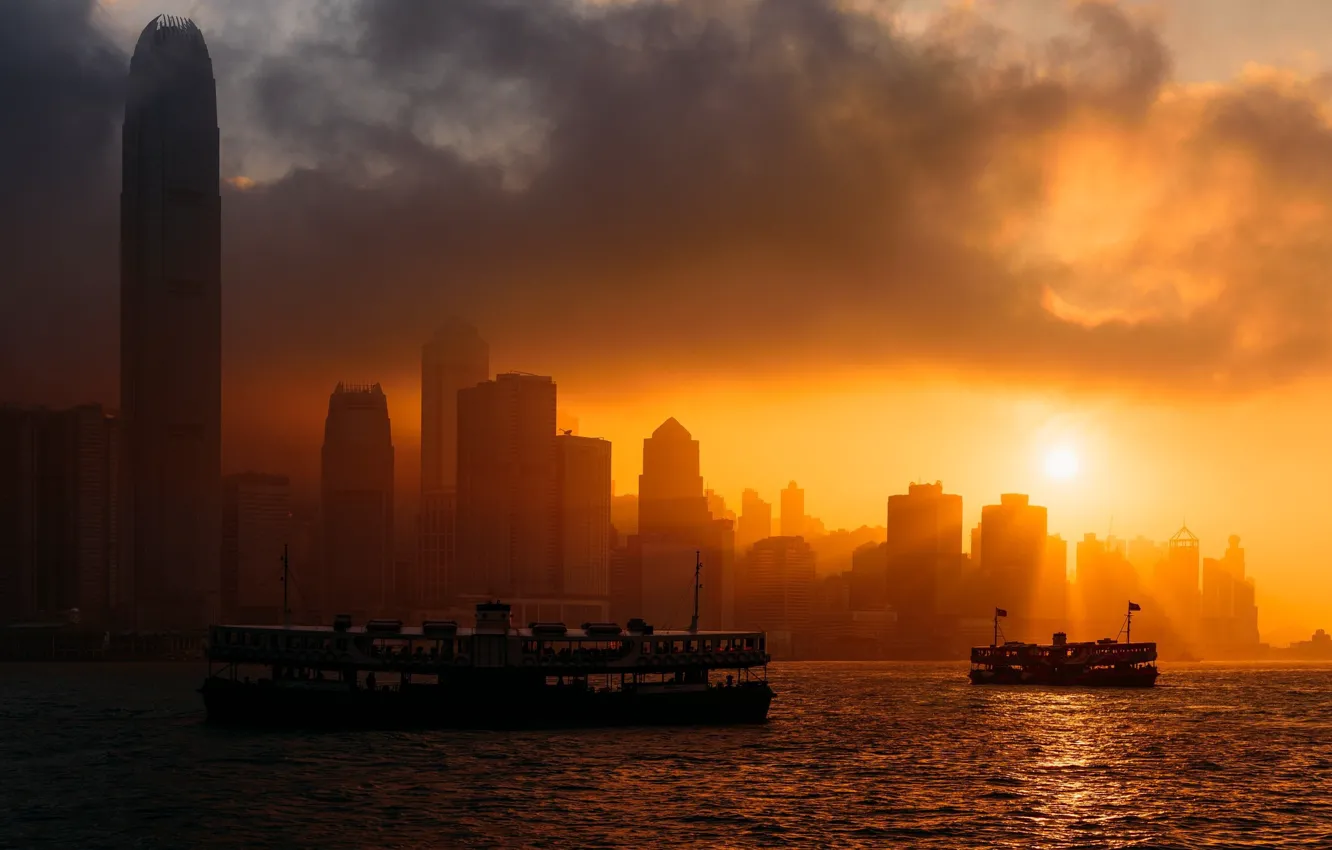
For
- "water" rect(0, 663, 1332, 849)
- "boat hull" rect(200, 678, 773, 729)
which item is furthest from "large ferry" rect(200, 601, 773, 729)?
"water" rect(0, 663, 1332, 849)

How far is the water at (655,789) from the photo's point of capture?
89.1 metres

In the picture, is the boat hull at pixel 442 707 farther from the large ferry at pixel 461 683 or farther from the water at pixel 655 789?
the water at pixel 655 789

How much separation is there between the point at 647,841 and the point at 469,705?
5731 centimetres

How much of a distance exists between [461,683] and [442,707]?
9.61ft

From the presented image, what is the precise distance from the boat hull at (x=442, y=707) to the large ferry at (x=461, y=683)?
0.10m

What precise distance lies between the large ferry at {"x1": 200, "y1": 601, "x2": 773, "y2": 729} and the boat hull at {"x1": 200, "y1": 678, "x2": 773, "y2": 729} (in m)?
0.10

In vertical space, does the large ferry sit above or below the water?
above

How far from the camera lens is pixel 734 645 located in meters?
156

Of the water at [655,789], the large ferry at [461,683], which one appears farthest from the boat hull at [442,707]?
the water at [655,789]

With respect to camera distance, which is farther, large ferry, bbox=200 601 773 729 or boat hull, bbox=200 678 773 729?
large ferry, bbox=200 601 773 729

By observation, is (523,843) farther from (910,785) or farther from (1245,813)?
(1245,813)

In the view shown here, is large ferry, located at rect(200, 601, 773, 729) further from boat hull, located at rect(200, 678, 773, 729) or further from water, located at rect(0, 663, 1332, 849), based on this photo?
water, located at rect(0, 663, 1332, 849)

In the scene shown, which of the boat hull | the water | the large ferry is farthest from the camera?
the large ferry

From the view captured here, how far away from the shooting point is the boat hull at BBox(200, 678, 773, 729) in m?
140
